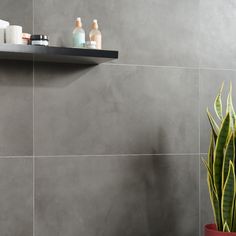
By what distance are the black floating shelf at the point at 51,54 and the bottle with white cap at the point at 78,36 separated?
0.06 metres

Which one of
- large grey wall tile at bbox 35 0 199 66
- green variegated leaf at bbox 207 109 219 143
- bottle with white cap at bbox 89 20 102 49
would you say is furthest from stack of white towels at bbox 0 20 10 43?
green variegated leaf at bbox 207 109 219 143

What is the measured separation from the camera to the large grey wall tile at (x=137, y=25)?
185 cm

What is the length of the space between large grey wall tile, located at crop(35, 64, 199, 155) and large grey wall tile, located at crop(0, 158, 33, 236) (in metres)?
0.11

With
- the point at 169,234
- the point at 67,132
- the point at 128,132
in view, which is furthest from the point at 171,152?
the point at 67,132

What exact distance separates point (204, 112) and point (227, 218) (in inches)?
21.0

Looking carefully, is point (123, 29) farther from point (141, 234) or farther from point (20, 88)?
point (141, 234)

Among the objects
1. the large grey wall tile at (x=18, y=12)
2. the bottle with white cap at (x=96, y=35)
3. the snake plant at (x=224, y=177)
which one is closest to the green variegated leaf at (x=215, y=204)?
the snake plant at (x=224, y=177)

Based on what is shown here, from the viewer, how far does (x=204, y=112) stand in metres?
2.08

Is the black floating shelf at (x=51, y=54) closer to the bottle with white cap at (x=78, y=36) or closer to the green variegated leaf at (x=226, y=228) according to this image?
the bottle with white cap at (x=78, y=36)

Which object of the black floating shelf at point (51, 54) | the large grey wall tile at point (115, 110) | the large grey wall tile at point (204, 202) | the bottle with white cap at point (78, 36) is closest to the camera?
the black floating shelf at point (51, 54)

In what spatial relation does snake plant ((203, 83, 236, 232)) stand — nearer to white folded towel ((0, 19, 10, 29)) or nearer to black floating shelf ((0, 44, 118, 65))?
black floating shelf ((0, 44, 118, 65))

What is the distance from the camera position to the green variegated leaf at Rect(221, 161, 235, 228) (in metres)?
1.75

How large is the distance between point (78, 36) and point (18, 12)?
279 millimetres

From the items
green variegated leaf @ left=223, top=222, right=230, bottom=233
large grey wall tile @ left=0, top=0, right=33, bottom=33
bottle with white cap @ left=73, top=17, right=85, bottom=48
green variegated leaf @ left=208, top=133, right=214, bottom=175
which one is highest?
large grey wall tile @ left=0, top=0, right=33, bottom=33
